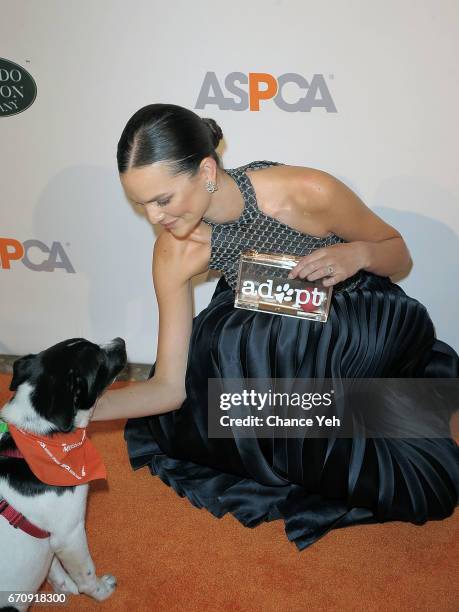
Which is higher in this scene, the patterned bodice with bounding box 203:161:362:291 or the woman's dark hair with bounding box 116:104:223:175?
the woman's dark hair with bounding box 116:104:223:175

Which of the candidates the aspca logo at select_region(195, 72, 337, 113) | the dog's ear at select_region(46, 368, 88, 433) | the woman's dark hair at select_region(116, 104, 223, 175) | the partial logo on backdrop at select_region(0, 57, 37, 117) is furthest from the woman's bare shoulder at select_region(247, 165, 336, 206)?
the partial logo on backdrop at select_region(0, 57, 37, 117)

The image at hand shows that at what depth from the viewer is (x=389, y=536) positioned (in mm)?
1834

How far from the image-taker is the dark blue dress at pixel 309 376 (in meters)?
1.73

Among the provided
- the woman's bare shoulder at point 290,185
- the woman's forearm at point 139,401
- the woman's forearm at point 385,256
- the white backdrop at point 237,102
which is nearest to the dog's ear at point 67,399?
the woman's forearm at point 139,401

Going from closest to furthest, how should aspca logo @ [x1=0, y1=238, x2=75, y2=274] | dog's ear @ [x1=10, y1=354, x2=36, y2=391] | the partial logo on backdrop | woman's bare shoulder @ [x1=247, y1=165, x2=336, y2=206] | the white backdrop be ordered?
dog's ear @ [x1=10, y1=354, x2=36, y2=391]
woman's bare shoulder @ [x1=247, y1=165, x2=336, y2=206]
the white backdrop
the partial logo on backdrop
aspca logo @ [x1=0, y1=238, x2=75, y2=274]

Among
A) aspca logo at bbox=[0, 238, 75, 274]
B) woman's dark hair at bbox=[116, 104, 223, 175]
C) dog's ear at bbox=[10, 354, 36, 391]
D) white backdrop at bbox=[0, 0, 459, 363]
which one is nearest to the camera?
woman's dark hair at bbox=[116, 104, 223, 175]

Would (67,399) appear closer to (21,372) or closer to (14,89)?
(21,372)

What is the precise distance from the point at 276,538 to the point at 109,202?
1.30 m

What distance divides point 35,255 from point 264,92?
3.53 ft

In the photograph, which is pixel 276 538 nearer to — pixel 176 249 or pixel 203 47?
pixel 176 249

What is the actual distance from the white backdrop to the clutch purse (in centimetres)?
74

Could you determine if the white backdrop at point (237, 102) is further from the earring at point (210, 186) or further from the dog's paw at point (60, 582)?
the dog's paw at point (60, 582)

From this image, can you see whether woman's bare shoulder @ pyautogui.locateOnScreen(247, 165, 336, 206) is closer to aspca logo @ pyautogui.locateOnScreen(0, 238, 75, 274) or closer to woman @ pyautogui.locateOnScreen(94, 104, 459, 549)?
woman @ pyautogui.locateOnScreen(94, 104, 459, 549)

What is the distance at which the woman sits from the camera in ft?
5.35
